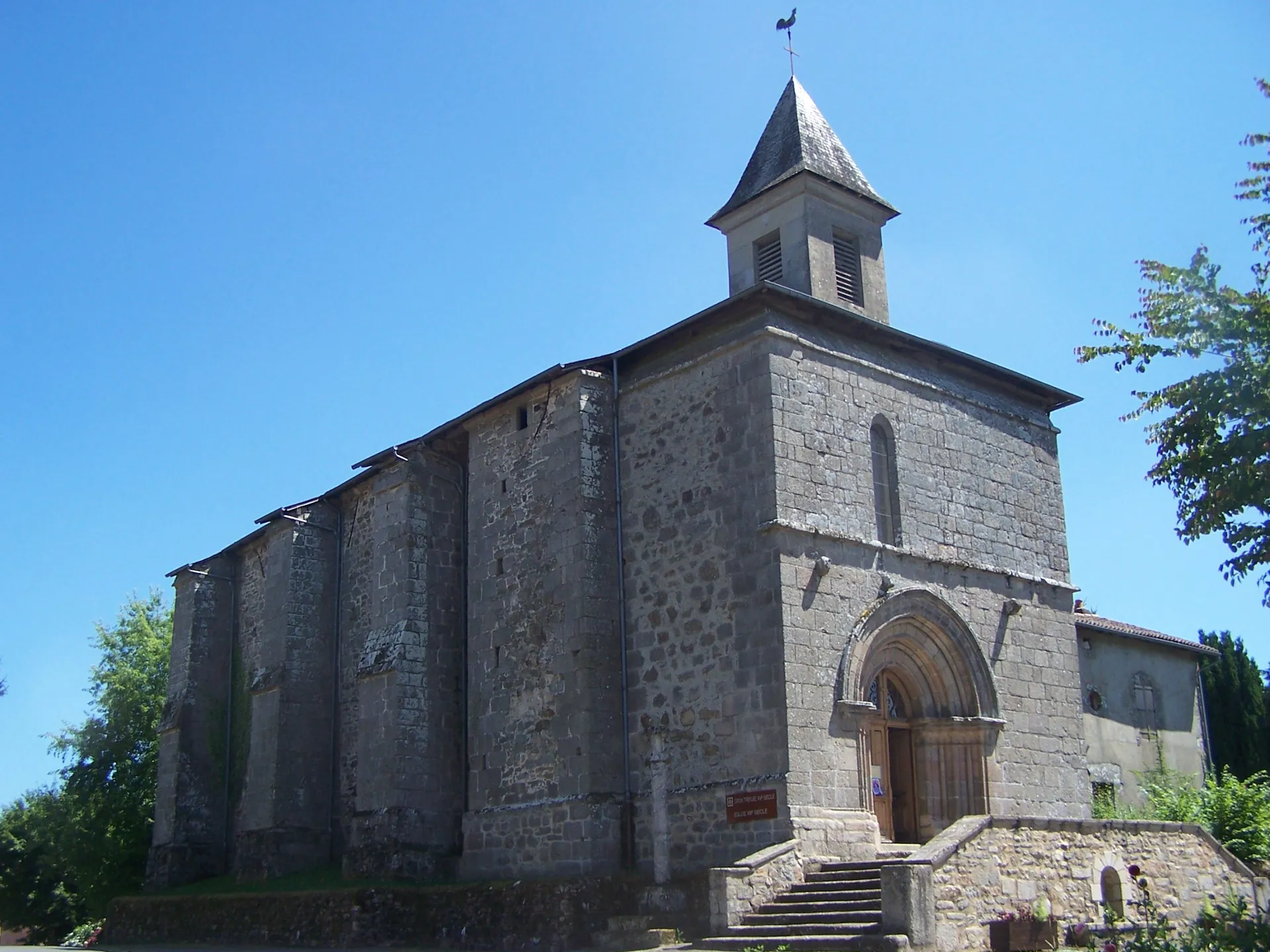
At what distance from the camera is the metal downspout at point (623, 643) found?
61.0 ft

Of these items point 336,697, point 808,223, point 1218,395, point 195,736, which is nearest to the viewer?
point 1218,395

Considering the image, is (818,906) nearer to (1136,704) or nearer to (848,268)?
(848,268)

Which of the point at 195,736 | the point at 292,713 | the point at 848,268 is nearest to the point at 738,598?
the point at 848,268

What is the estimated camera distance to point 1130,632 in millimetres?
26484

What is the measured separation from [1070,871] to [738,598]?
5.47 metres

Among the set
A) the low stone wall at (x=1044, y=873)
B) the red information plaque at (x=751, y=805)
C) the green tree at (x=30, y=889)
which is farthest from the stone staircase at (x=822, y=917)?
the green tree at (x=30, y=889)

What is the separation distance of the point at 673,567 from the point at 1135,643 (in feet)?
41.9

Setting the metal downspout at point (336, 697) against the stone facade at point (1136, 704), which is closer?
the metal downspout at point (336, 697)

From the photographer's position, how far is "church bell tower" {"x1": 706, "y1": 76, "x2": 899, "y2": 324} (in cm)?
2153

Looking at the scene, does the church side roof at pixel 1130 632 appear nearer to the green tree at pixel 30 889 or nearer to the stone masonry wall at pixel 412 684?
the stone masonry wall at pixel 412 684

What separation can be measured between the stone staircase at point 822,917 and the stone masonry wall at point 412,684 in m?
7.41

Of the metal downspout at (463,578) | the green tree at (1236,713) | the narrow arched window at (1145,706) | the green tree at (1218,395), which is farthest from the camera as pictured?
the green tree at (1236,713)

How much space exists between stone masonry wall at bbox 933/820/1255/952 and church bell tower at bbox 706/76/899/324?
9.19m

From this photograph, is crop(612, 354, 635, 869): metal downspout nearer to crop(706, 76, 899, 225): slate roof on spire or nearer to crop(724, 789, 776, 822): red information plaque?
crop(724, 789, 776, 822): red information plaque
